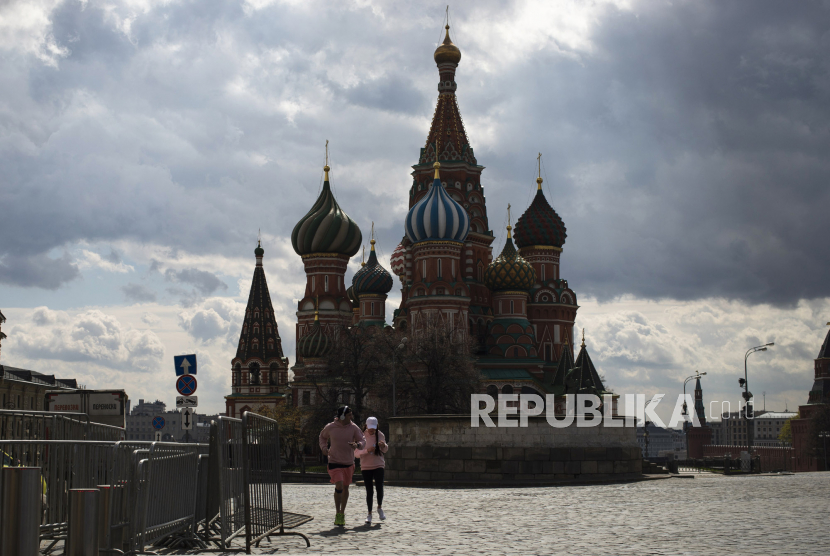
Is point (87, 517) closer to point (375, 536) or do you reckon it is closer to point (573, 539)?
point (375, 536)

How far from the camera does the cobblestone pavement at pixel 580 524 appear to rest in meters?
9.84

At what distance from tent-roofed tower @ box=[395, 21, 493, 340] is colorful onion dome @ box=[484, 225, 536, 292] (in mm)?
1330

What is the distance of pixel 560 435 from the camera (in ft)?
80.4

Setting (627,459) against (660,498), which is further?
(627,459)

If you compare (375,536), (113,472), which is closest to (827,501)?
(375,536)

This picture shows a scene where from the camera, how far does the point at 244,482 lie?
997 centimetres

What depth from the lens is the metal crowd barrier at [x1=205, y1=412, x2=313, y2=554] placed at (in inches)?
397

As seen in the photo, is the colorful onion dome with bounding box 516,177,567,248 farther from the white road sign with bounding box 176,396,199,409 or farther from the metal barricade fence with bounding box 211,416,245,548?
the metal barricade fence with bounding box 211,416,245,548

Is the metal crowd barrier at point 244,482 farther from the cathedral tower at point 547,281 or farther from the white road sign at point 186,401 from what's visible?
the cathedral tower at point 547,281

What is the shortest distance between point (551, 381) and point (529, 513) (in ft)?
179

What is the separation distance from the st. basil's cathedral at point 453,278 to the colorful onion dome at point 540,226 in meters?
0.08

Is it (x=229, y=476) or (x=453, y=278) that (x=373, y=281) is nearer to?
(x=453, y=278)

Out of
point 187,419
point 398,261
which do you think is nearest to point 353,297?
point 398,261

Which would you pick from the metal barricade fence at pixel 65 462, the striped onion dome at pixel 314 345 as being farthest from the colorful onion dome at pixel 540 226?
the metal barricade fence at pixel 65 462
